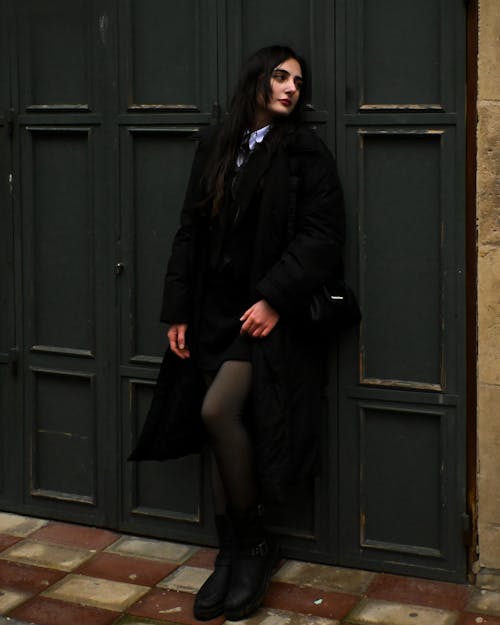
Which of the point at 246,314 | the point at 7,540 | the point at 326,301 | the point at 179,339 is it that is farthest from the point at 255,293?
the point at 7,540

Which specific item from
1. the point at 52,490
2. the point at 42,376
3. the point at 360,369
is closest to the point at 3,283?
the point at 42,376

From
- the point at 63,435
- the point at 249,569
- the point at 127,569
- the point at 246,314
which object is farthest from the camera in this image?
the point at 63,435

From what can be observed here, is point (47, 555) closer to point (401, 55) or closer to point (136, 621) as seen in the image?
point (136, 621)

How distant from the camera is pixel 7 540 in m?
5.29

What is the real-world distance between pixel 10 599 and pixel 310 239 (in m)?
1.75

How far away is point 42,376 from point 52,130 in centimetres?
107

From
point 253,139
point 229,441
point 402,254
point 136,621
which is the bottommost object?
point 136,621

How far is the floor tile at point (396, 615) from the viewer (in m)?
4.41

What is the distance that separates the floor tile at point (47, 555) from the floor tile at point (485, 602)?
61.6 inches

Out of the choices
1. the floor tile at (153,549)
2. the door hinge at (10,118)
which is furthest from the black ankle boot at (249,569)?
the door hinge at (10,118)

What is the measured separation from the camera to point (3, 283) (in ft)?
18.0

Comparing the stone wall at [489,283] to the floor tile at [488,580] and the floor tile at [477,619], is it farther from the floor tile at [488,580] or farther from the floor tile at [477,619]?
the floor tile at [477,619]

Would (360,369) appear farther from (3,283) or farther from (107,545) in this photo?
(3,283)

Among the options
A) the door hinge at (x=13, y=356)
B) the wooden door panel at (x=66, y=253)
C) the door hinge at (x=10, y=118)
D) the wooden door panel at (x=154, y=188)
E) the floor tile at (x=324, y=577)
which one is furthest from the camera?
the door hinge at (x=13, y=356)
